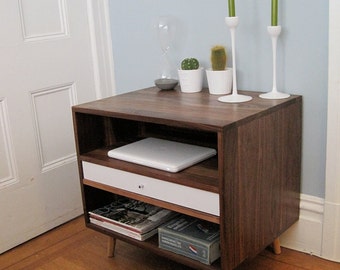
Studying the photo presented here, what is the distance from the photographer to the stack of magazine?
149 cm

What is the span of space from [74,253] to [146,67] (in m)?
0.73

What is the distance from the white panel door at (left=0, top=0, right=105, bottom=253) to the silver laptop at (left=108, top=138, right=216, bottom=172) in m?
0.44

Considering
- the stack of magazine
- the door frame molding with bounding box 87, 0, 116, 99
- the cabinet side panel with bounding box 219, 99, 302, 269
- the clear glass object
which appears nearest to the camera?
the cabinet side panel with bounding box 219, 99, 302, 269

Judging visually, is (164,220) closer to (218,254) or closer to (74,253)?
(218,254)

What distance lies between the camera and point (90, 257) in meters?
1.68

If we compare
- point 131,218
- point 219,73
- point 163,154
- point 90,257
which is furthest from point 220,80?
point 90,257

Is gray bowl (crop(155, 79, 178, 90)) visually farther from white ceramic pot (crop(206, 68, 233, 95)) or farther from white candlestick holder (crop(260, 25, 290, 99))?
white candlestick holder (crop(260, 25, 290, 99))

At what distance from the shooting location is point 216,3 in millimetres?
1580

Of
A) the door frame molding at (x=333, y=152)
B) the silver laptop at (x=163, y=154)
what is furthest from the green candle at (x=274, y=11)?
the silver laptop at (x=163, y=154)

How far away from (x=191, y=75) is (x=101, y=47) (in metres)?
0.52

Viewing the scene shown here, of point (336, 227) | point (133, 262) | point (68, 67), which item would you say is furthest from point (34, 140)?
point (336, 227)

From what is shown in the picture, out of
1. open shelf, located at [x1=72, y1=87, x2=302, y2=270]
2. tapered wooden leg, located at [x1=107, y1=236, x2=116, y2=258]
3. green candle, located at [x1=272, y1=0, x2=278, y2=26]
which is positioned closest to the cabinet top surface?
open shelf, located at [x1=72, y1=87, x2=302, y2=270]

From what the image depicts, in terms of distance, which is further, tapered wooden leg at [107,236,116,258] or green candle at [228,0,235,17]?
tapered wooden leg at [107,236,116,258]

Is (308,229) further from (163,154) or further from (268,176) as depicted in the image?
(163,154)
